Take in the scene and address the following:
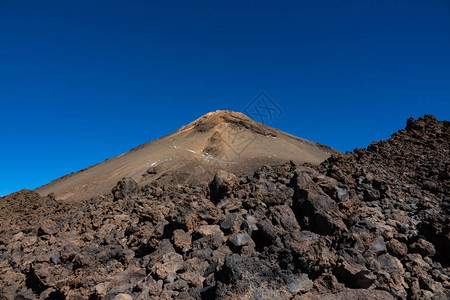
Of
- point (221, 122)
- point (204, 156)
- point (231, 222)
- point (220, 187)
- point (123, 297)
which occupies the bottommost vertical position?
point (123, 297)

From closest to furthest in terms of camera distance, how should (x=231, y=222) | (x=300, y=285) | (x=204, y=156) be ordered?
(x=300, y=285) → (x=231, y=222) → (x=204, y=156)

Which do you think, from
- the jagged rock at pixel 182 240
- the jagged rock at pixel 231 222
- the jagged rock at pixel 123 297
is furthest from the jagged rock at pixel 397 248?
the jagged rock at pixel 123 297

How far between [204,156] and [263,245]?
50.5 ft

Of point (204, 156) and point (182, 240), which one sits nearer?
point (182, 240)

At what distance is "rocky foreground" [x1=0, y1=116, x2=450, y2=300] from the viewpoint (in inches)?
135

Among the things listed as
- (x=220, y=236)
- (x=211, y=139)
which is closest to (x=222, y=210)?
(x=220, y=236)

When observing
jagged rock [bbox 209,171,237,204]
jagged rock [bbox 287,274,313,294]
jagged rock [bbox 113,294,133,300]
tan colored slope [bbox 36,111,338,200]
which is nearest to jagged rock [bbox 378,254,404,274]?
jagged rock [bbox 287,274,313,294]

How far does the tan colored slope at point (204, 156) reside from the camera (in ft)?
55.7

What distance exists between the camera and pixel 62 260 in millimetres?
5117

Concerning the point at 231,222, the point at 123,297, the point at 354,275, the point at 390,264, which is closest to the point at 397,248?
the point at 390,264

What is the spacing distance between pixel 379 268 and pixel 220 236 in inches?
87.2

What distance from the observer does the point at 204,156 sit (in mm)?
19266

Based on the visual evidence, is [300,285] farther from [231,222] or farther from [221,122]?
[221,122]

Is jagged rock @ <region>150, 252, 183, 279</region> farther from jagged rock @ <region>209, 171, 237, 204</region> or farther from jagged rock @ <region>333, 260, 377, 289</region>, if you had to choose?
jagged rock @ <region>209, 171, 237, 204</region>
